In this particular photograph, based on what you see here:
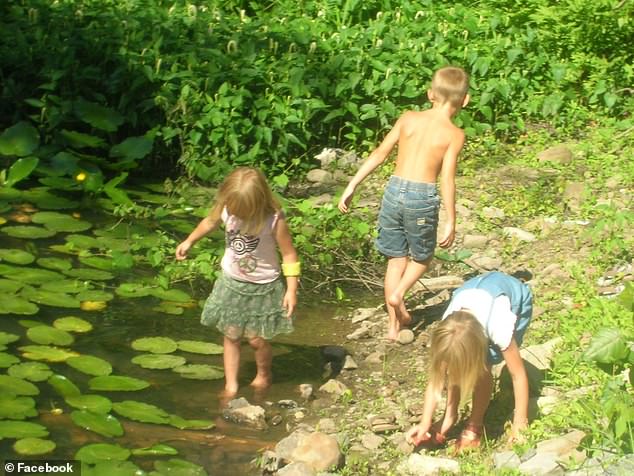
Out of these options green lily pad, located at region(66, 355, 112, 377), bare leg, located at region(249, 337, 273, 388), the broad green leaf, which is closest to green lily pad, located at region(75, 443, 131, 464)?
green lily pad, located at region(66, 355, 112, 377)

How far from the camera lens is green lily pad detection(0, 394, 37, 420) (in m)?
5.00

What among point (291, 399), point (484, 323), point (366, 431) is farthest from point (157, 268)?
point (484, 323)

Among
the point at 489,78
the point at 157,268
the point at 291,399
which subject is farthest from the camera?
the point at 489,78

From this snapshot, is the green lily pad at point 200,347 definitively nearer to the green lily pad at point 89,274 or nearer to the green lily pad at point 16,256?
the green lily pad at point 89,274

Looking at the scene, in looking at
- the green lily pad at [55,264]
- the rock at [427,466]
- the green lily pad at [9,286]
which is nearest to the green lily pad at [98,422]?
the rock at [427,466]

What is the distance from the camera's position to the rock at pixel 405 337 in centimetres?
Result: 618

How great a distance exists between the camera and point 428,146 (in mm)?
5980

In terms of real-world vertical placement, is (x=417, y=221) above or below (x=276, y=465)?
above

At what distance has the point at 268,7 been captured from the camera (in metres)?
10.1

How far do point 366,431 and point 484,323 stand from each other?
2.61 ft

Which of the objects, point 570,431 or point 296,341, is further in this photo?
point 296,341

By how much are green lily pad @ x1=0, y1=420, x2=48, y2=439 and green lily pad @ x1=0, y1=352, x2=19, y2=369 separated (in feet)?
1.86

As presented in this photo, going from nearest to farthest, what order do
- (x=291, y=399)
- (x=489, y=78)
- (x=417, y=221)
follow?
(x=291, y=399) → (x=417, y=221) → (x=489, y=78)

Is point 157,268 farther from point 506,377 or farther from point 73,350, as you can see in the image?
point 506,377
